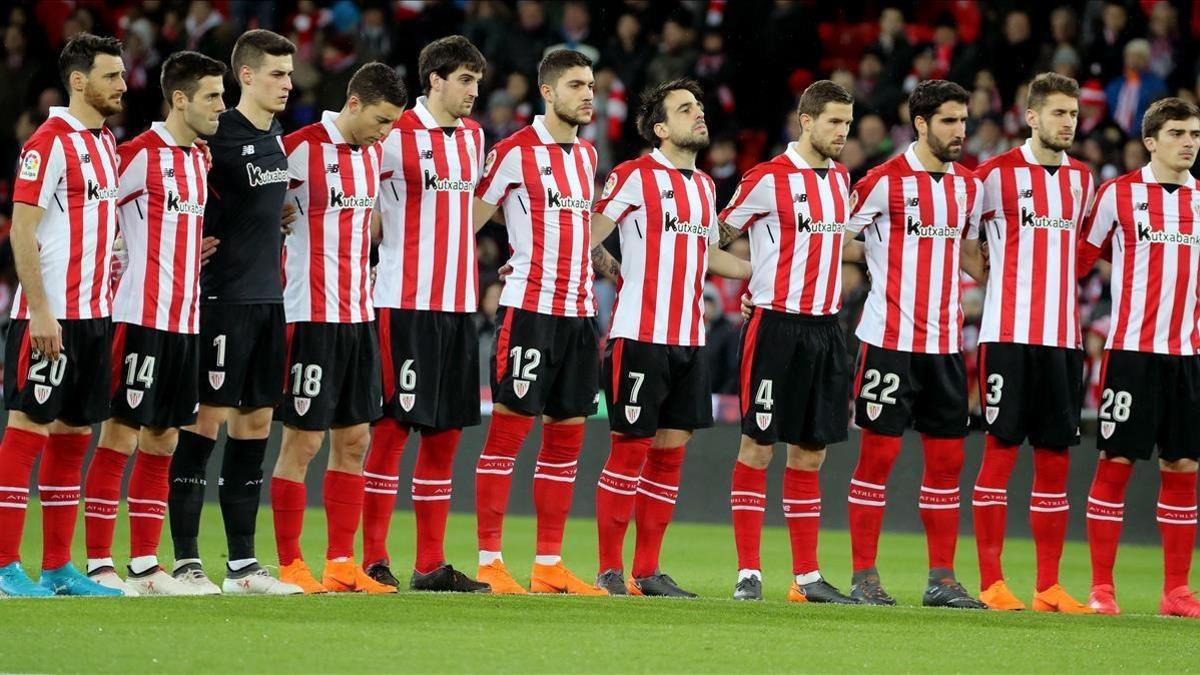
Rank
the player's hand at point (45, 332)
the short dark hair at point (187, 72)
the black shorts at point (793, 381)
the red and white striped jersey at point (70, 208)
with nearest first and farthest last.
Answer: the player's hand at point (45, 332) < the red and white striped jersey at point (70, 208) < the short dark hair at point (187, 72) < the black shorts at point (793, 381)

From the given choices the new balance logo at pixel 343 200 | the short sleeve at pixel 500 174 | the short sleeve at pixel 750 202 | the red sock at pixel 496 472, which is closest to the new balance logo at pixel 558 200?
the short sleeve at pixel 500 174

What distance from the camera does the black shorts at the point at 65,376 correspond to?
26.8 ft

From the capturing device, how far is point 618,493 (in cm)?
952

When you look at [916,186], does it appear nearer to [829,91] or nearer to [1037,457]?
[829,91]

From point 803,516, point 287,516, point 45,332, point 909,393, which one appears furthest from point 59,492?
point 909,393

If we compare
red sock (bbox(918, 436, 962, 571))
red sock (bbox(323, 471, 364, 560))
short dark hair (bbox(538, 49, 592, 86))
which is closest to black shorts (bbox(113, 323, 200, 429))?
red sock (bbox(323, 471, 364, 560))

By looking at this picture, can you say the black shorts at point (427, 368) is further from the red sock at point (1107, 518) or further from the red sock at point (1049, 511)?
the red sock at point (1107, 518)

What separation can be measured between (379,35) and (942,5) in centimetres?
565

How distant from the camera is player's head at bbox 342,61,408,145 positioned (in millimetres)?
9008

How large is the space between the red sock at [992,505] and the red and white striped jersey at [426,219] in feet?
8.83

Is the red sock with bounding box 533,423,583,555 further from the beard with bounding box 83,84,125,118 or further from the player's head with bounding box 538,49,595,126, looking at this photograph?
the beard with bounding box 83,84,125,118

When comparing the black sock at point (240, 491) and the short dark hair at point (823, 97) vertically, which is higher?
the short dark hair at point (823, 97)

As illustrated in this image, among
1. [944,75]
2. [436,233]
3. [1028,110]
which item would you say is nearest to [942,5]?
[944,75]

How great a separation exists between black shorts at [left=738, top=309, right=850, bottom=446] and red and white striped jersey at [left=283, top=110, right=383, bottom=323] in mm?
1906
